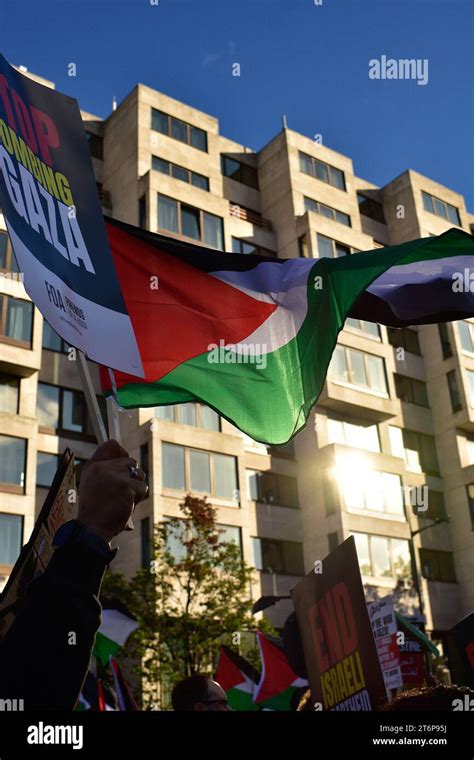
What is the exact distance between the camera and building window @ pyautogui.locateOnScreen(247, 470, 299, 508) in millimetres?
35375

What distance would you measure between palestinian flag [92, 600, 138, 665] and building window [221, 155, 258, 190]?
34.5 m

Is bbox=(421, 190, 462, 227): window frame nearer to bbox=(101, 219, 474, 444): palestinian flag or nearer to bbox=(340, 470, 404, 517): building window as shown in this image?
bbox=(340, 470, 404, 517): building window

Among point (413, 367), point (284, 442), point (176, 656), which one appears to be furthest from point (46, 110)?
point (413, 367)

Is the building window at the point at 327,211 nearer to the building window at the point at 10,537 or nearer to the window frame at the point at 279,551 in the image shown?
the window frame at the point at 279,551

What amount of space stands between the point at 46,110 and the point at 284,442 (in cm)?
242

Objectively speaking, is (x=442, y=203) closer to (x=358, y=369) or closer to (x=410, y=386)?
Answer: (x=410, y=386)

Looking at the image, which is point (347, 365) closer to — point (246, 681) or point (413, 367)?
point (413, 367)

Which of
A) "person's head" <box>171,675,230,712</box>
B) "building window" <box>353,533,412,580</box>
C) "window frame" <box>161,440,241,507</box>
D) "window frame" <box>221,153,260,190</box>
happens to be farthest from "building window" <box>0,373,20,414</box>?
"person's head" <box>171,675,230,712</box>

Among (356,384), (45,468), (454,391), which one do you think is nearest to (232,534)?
(45,468)

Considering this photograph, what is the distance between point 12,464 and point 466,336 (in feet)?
78.5

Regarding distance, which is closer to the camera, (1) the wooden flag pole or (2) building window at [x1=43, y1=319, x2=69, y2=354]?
(1) the wooden flag pole

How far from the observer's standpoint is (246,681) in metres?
12.9

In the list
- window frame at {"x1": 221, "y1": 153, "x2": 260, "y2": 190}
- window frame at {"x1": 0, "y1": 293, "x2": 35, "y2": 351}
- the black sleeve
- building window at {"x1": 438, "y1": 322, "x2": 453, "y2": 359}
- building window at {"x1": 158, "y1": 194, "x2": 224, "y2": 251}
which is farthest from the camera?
window frame at {"x1": 221, "y1": 153, "x2": 260, "y2": 190}

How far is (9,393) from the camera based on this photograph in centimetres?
3019
